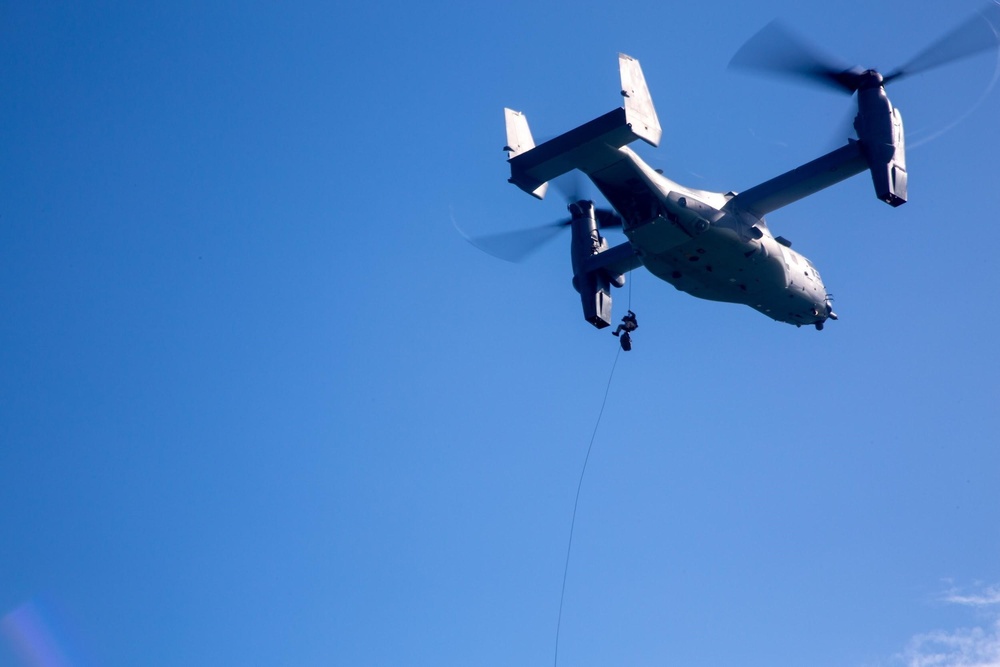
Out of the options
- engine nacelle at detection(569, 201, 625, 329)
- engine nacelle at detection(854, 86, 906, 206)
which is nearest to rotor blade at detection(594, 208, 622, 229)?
engine nacelle at detection(569, 201, 625, 329)

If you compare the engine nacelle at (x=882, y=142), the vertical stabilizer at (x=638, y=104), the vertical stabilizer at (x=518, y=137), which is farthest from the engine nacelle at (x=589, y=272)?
the engine nacelle at (x=882, y=142)

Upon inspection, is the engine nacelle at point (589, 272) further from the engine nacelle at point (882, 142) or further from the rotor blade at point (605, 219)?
the engine nacelle at point (882, 142)

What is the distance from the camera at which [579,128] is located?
27375mm

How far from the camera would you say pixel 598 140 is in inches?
1069

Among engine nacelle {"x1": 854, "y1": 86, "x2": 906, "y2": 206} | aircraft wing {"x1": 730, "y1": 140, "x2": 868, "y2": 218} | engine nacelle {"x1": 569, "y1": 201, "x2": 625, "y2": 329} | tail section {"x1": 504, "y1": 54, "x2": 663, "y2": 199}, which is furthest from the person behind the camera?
engine nacelle {"x1": 569, "y1": 201, "x2": 625, "y2": 329}

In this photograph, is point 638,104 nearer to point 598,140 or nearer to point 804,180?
point 598,140

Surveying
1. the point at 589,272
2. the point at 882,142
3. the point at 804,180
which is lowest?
the point at 804,180

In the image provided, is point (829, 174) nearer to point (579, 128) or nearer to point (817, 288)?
point (817, 288)

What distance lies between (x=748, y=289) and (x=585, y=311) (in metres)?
5.16

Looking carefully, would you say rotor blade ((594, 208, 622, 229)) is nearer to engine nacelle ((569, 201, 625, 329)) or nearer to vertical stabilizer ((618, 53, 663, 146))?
engine nacelle ((569, 201, 625, 329))

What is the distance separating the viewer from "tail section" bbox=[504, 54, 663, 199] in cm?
2702

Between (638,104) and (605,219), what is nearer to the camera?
(638,104)

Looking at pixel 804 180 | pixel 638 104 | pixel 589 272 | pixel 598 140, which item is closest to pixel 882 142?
pixel 804 180

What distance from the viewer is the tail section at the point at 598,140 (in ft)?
88.6
